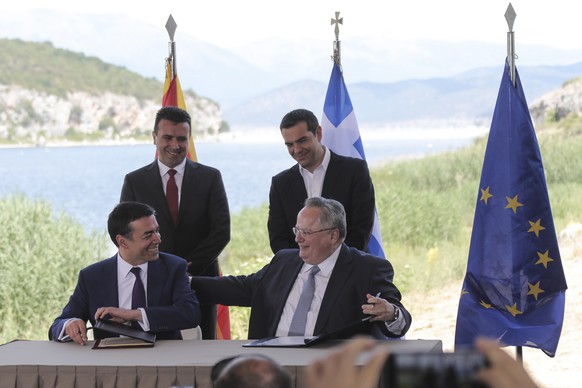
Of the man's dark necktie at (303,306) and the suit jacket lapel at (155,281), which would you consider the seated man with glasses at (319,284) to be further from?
the suit jacket lapel at (155,281)

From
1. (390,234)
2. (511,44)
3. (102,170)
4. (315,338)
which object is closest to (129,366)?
(315,338)

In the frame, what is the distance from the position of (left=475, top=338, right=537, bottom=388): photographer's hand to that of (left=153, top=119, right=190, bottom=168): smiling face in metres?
3.39

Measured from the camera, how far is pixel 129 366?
130 inches

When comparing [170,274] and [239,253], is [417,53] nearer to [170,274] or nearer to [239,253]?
[239,253]

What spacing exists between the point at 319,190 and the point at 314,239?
822mm

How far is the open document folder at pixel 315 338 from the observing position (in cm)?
353

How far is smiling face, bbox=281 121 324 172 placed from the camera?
4414 millimetres

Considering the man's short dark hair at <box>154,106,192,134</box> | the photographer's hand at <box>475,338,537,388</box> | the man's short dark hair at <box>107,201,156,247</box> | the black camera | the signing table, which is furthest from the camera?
the man's short dark hair at <box>154,106,192,134</box>

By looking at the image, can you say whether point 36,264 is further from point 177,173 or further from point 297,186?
point 297,186

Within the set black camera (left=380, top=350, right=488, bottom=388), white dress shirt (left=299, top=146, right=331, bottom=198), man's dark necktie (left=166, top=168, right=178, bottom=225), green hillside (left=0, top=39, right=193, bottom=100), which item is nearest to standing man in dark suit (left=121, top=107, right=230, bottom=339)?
man's dark necktie (left=166, top=168, right=178, bottom=225)

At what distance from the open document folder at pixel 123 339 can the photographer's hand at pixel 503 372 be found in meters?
2.54

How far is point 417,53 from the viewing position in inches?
2751

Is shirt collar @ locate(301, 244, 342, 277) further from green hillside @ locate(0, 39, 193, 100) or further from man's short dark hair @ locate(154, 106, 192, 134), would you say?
green hillside @ locate(0, 39, 193, 100)

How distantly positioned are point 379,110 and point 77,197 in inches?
1178
